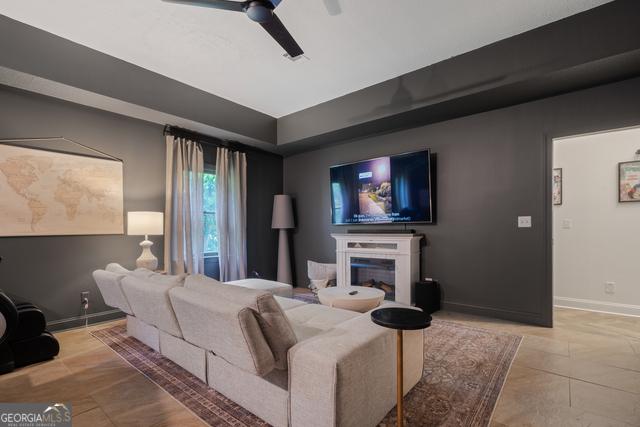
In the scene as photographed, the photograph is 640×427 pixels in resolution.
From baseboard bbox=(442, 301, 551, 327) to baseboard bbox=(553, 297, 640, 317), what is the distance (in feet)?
3.64

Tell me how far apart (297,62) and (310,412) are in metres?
3.03

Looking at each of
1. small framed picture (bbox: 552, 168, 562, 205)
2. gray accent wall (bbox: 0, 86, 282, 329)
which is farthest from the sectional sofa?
small framed picture (bbox: 552, 168, 562, 205)

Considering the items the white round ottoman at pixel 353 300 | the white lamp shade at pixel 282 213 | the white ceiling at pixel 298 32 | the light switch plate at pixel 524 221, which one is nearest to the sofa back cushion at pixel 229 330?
the white round ottoman at pixel 353 300

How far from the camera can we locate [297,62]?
303 centimetres

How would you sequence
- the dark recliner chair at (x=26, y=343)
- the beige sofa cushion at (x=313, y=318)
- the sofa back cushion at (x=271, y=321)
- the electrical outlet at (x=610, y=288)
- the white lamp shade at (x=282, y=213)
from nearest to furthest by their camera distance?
the sofa back cushion at (x=271, y=321)
the beige sofa cushion at (x=313, y=318)
the dark recliner chair at (x=26, y=343)
the electrical outlet at (x=610, y=288)
the white lamp shade at (x=282, y=213)

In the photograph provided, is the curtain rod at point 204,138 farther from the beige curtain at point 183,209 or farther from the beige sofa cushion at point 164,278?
the beige sofa cushion at point 164,278

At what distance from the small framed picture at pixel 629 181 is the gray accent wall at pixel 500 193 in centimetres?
8

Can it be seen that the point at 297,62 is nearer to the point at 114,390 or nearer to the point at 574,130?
the point at 574,130

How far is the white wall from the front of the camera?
3.30m

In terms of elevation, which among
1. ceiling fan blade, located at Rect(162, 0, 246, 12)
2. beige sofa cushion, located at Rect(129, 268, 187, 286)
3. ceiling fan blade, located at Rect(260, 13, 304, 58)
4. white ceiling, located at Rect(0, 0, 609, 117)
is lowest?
beige sofa cushion, located at Rect(129, 268, 187, 286)

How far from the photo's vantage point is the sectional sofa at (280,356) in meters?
1.20

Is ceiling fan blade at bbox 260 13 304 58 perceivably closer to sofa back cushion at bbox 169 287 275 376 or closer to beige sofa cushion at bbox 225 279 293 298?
sofa back cushion at bbox 169 287 275 376

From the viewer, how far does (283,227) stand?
4809 millimetres

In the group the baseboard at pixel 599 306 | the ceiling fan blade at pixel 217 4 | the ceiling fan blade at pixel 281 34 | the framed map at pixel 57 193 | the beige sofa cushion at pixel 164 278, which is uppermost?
the ceiling fan blade at pixel 217 4
